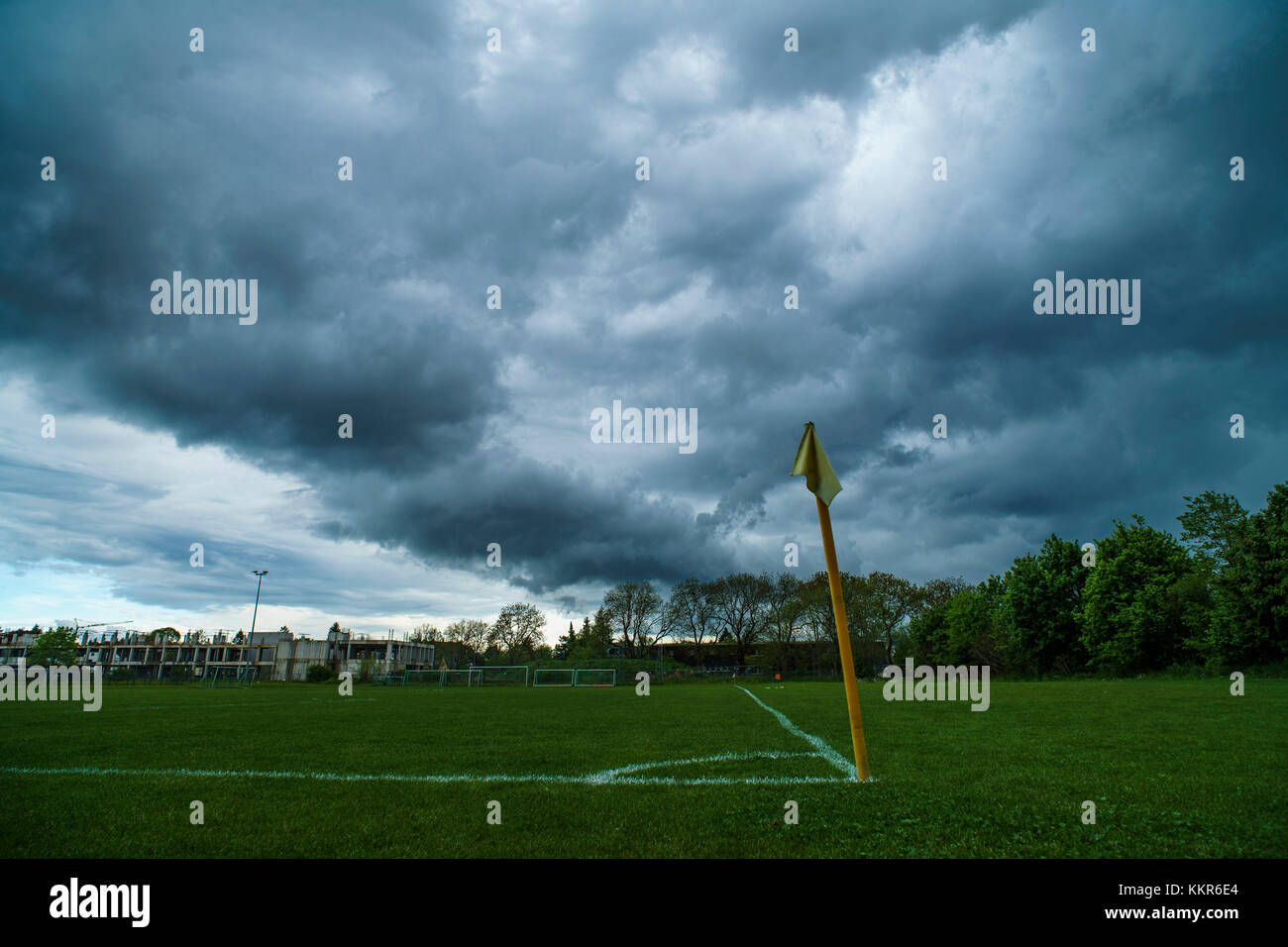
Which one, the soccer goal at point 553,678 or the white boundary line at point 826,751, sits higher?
the white boundary line at point 826,751

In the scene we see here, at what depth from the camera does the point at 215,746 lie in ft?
30.1

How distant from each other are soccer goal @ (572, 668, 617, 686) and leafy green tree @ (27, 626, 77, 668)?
5904 cm

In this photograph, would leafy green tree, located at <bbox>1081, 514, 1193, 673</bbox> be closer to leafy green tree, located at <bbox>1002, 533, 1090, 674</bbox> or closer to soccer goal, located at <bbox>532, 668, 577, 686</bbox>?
leafy green tree, located at <bbox>1002, 533, 1090, 674</bbox>

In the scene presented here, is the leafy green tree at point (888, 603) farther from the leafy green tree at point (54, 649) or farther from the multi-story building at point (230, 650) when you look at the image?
the leafy green tree at point (54, 649)

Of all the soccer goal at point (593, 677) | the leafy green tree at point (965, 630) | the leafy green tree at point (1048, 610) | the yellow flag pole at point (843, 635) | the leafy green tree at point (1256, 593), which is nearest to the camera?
the yellow flag pole at point (843, 635)

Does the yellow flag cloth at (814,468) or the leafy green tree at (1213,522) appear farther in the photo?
the leafy green tree at (1213,522)

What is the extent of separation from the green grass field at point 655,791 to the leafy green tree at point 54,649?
80927 millimetres

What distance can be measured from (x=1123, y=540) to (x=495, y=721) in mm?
49267

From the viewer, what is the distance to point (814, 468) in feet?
19.7

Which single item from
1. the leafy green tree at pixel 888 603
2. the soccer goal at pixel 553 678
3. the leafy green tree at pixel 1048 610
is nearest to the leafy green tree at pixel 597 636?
the soccer goal at pixel 553 678

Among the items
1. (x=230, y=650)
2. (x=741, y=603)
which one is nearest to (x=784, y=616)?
(x=741, y=603)

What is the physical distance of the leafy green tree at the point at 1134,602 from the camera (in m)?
40.0
